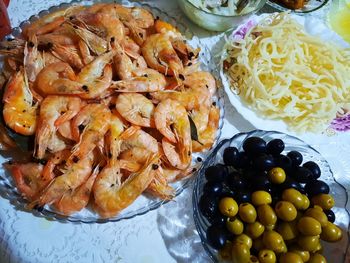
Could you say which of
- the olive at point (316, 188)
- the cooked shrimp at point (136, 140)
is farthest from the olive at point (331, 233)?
the cooked shrimp at point (136, 140)

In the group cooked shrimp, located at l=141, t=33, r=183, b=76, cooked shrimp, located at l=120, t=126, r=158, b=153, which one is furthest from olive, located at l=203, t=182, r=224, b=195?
cooked shrimp, located at l=141, t=33, r=183, b=76

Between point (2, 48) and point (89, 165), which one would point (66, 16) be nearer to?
point (2, 48)

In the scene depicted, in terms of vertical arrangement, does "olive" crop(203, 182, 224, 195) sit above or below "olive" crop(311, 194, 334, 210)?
above

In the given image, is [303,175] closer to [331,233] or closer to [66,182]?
[331,233]

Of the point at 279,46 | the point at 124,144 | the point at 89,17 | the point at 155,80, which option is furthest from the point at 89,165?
the point at 279,46

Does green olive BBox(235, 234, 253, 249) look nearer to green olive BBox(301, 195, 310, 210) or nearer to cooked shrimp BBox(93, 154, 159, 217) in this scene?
green olive BBox(301, 195, 310, 210)

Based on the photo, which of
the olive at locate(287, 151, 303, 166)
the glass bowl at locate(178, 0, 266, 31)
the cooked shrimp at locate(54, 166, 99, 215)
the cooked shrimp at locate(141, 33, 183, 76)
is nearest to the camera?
Answer: the cooked shrimp at locate(54, 166, 99, 215)

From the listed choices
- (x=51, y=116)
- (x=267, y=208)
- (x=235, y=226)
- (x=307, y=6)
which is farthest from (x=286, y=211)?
(x=307, y=6)
